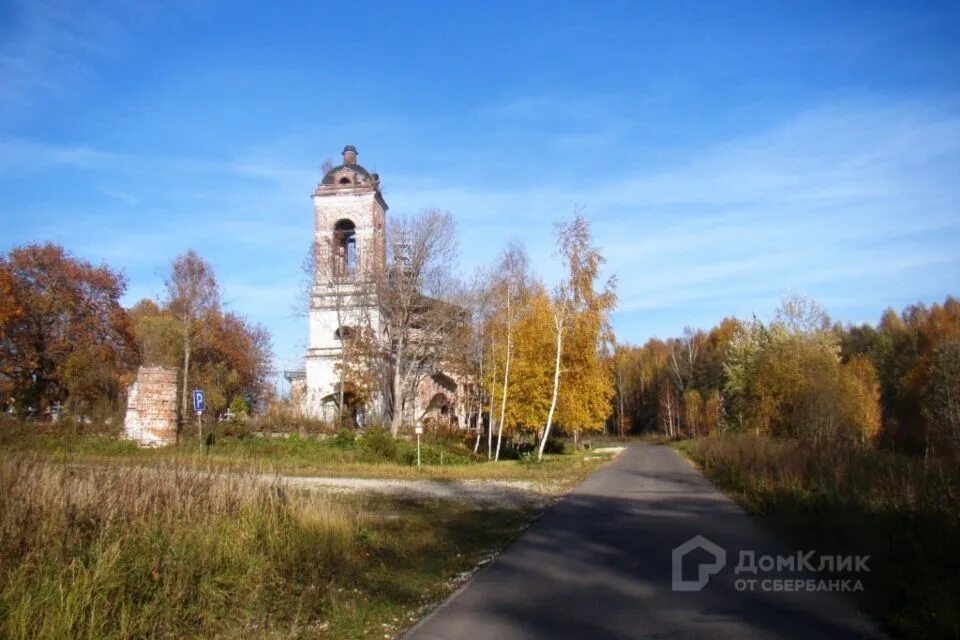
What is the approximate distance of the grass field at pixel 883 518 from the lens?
650 cm

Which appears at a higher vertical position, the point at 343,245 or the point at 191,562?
the point at 343,245

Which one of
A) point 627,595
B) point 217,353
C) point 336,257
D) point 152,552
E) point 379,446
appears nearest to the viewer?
point 152,552

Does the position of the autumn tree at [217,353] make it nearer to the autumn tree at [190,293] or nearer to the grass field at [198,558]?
the autumn tree at [190,293]

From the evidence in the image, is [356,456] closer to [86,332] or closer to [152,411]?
[152,411]

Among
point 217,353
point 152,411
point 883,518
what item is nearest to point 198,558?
point 883,518

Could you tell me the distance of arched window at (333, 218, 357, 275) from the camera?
135ft

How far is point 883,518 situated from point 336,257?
1389 inches

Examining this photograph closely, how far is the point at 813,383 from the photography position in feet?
102

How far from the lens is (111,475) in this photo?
8.91 m

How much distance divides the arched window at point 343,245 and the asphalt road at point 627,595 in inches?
1182

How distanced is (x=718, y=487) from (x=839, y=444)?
10.9ft

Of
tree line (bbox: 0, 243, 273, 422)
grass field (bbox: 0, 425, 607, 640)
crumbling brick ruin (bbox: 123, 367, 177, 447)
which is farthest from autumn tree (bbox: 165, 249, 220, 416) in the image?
grass field (bbox: 0, 425, 607, 640)

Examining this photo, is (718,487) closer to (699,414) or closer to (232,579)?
(232,579)

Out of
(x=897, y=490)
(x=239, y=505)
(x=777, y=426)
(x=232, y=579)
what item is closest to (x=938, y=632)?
(x=897, y=490)
